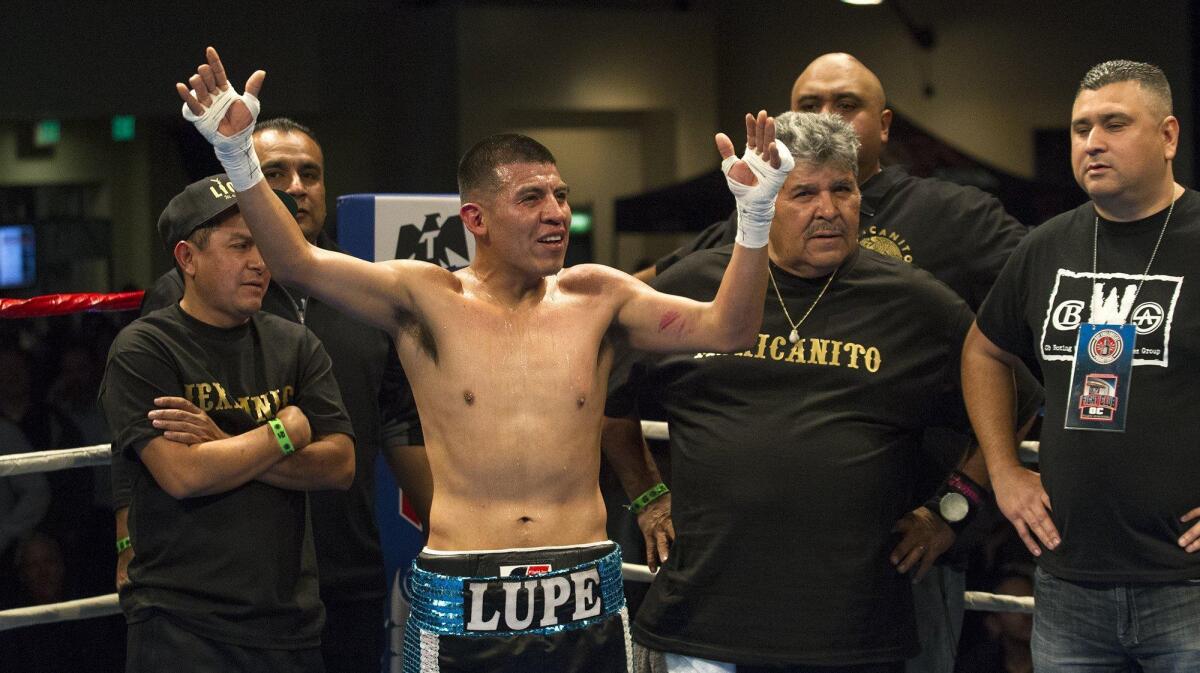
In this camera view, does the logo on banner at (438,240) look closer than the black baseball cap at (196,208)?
No

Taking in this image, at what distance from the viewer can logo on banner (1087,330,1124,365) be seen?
2.39 m

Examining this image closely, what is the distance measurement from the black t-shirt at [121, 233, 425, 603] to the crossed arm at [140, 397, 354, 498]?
358 millimetres

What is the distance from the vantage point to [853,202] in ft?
8.79

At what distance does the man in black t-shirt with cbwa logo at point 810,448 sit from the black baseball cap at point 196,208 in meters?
0.76

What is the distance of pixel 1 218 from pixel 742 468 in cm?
601

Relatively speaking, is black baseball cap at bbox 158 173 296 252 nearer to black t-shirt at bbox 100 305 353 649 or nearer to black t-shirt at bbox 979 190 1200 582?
black t-shirt at bbox 100 305 353 649

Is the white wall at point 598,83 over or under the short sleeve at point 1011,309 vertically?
over

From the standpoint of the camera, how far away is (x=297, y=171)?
314 cm

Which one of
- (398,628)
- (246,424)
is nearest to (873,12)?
(398,628)

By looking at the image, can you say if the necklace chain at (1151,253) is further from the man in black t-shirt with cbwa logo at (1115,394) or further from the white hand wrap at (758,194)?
the white hand wrap at (758,194)

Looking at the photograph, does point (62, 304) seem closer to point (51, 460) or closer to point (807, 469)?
point (51, 460)

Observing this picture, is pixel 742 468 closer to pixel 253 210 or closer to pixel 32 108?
pixel 253 210

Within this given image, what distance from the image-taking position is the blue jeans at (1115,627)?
234cm

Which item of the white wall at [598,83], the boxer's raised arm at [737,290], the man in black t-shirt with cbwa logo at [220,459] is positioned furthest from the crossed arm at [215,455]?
the white wall at [598,83]
